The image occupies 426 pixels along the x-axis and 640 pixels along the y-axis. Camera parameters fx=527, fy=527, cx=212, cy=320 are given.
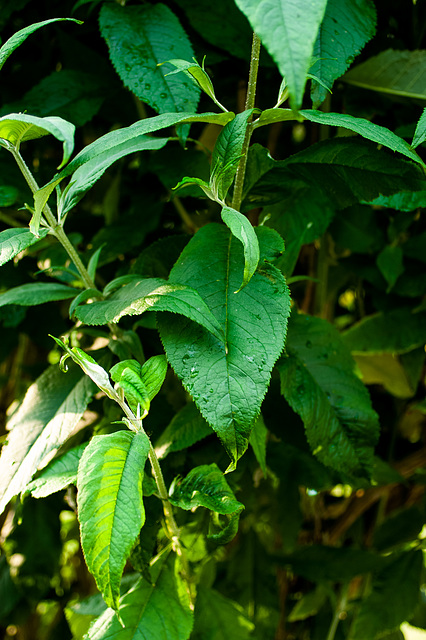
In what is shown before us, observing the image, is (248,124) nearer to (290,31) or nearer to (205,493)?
(290,31)

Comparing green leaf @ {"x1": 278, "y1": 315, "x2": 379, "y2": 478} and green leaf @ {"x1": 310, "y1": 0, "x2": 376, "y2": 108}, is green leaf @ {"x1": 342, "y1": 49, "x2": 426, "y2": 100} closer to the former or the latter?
green leaf @ {"x1": 310, "y1": 0, "x2": 376, "y2": 108}

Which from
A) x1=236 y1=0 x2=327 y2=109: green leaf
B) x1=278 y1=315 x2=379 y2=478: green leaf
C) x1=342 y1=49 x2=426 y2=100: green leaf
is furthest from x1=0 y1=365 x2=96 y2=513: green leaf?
x1=342 y1=49 x2=426 y2=100: green leaf

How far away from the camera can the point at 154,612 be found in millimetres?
481

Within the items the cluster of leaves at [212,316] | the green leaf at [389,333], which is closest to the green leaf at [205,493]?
the cluster of leaves at [212,316]

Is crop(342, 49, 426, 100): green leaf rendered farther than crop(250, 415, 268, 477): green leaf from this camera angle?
Yes

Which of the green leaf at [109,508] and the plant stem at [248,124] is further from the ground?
the plant stem at [248,124]

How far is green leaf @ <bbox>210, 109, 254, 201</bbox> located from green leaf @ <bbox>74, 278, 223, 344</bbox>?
99 millimetres

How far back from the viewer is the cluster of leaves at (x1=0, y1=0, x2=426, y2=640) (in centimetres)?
41

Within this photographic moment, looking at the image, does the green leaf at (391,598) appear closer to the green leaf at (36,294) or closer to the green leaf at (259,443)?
the green leaf at (259,443)

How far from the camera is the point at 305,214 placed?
0.62 meters

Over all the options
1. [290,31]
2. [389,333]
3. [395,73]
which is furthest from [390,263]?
[290,31]

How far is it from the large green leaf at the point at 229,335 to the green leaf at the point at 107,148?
0.10 m

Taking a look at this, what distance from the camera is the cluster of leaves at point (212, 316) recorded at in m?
0.41

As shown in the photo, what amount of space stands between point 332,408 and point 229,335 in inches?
7.5
